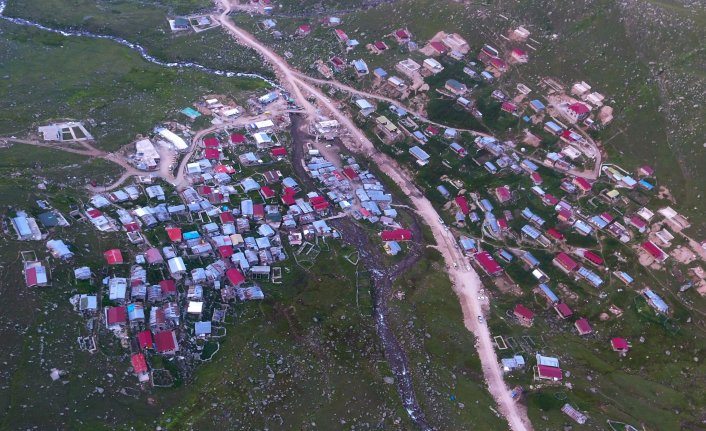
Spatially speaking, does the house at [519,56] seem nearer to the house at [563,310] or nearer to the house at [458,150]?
the house at [458,150]

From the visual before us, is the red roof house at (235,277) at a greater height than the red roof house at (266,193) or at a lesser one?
lesser

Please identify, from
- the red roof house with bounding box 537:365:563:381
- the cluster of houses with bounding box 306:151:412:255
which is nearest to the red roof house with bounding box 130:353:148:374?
the cluster of houses with bounding box 306:151:412:255

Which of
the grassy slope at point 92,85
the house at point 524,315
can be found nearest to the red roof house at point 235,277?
the grassy slope at point 92,85

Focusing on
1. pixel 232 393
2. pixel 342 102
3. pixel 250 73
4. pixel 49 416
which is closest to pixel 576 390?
pixel 232 393

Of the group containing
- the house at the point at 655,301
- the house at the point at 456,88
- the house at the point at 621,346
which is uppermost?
the house at the point at 456,88

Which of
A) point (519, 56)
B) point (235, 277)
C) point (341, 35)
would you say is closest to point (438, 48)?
point (519, 56)
